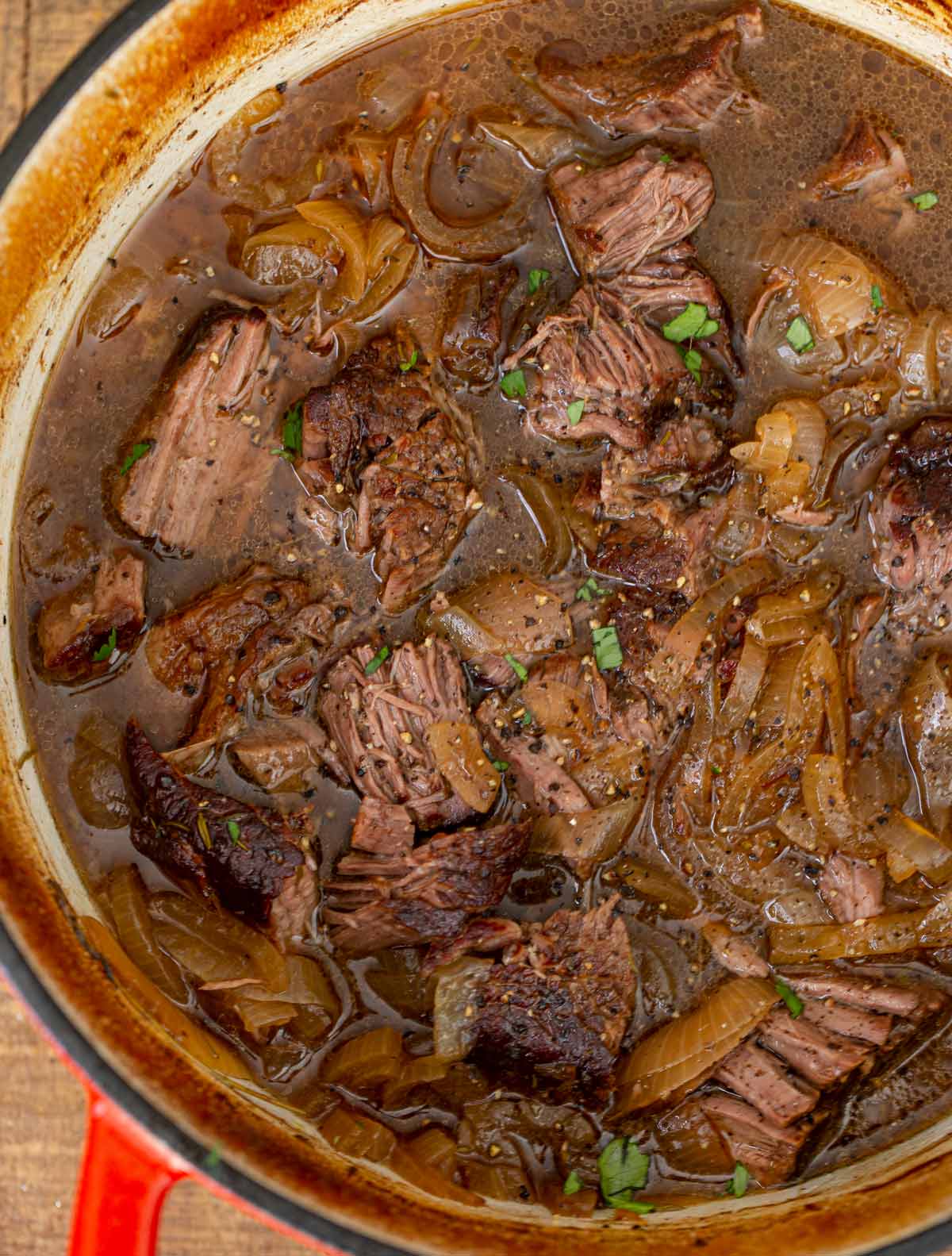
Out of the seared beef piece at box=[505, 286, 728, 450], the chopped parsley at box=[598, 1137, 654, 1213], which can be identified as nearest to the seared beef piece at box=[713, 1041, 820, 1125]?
the chopped parsley at box=[598, 1137, 654, 1213]

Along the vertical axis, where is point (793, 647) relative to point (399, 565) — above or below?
below

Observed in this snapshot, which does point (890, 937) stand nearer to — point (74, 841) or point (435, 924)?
point (435, 924)

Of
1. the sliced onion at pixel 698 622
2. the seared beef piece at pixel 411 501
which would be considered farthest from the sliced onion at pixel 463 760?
the sliced onion at pixel 698 622

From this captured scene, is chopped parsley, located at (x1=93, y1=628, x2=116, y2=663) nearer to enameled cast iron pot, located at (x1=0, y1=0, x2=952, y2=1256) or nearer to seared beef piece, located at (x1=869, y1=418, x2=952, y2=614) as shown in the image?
enameled cast iron pot, located at (x1=0, y1=0, x2=952, y2=1256)

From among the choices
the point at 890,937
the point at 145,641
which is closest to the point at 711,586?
the point at 890,937

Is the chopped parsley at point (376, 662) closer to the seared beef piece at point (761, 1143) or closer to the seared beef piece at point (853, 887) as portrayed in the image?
the seared beef piece at point (853, 887)

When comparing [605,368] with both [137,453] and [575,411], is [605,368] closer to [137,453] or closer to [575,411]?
[575,411]
